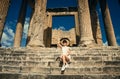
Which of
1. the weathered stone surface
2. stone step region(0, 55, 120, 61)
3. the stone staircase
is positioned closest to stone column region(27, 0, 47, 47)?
the stone staircase

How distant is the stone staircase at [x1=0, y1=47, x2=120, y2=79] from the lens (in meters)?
4.57

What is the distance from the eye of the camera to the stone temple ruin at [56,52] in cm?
513

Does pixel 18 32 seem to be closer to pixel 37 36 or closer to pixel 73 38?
pixel 37 36

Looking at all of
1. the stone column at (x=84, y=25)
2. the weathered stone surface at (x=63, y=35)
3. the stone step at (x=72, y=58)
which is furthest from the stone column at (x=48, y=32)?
the stone step at (x=72, y=58)

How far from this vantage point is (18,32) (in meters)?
15.3

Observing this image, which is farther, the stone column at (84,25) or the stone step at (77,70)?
the stone column at (84,25)

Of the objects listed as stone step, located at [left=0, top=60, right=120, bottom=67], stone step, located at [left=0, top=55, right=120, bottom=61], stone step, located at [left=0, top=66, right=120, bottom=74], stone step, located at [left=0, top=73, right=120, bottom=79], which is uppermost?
stone step, located at [left=0, top=55, right=120, bottom=61]

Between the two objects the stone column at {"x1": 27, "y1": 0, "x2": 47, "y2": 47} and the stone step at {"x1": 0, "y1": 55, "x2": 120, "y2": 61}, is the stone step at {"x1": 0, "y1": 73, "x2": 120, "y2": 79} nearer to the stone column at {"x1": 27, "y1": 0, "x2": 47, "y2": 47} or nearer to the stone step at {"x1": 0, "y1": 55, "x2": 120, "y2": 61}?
the stone step at {"x1": 0, "y1": 55, "x2": 120, "y2": 61}

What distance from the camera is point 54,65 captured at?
5867 millimetres

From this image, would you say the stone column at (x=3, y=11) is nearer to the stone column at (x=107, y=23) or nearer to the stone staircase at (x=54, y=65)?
the stone staircase at (x=54, y=65)

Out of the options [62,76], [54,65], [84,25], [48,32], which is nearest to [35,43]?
[84,25]

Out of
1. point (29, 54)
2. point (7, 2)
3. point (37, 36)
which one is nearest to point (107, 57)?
point (29, 54)

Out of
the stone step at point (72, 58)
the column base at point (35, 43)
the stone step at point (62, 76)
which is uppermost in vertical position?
the column base at point (35, 43)

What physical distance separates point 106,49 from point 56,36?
1370 centimetres
